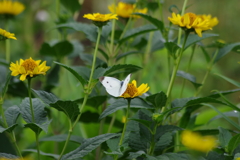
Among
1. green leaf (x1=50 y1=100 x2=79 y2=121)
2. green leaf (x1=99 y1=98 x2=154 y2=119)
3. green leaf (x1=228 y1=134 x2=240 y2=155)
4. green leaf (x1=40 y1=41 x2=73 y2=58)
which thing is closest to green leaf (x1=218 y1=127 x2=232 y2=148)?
green leaf (x1=228 y1=134 x2=240 y2=155)

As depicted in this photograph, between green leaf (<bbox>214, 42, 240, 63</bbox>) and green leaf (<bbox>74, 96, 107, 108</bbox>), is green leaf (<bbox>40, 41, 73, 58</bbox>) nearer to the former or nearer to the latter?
green leaf (<bbox>74, 96, 107, 108</bbox>)

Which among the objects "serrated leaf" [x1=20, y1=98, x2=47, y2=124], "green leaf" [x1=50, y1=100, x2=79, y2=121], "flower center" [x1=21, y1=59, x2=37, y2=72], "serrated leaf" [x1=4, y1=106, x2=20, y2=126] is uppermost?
"flower center" [x1=21, y1=59, x2=37, y2=72]

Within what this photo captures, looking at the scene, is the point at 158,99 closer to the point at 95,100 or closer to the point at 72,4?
the point at 95,100

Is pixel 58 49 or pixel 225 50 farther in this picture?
pixel 58 49

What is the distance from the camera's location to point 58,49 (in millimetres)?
766

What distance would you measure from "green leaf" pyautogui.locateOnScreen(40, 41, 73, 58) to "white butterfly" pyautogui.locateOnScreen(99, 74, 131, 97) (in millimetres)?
313

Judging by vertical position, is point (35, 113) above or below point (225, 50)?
below

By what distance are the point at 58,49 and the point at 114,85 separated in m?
0.34

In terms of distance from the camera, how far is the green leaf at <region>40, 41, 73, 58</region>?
76 centimetres

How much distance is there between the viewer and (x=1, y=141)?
56cm

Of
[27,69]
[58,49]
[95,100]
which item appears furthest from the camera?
[58,49]

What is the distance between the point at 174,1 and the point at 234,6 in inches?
15.1

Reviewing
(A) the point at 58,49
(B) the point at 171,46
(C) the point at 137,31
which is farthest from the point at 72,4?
(B) the point at 171,46

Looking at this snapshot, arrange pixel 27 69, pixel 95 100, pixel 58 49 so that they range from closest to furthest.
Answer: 1. pixel 27 69
2. pixel 95 100
3. pixel 58 49
